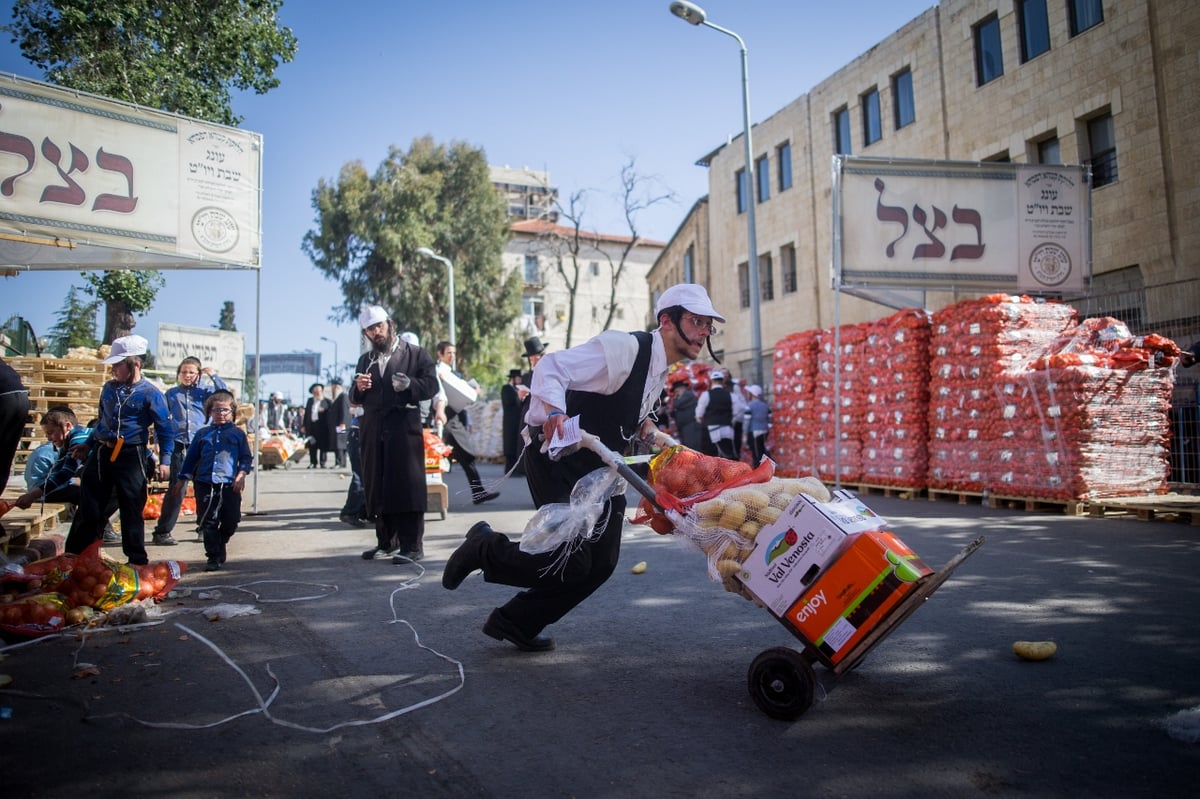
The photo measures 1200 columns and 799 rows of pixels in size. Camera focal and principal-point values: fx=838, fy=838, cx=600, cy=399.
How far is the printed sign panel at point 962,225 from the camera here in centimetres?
1238

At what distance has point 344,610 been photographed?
18.2ft

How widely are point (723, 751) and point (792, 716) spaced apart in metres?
0.40

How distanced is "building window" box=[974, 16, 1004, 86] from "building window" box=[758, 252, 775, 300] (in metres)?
9.92

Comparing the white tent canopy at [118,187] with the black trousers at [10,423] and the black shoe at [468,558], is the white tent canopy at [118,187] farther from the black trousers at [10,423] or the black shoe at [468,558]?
the black shoe at [468,558]

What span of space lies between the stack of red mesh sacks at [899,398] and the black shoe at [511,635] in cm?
947

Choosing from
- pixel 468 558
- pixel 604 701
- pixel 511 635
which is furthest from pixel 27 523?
pixel 604 701

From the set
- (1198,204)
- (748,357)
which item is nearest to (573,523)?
(1198,204)

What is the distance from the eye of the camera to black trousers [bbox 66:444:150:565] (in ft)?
21.8

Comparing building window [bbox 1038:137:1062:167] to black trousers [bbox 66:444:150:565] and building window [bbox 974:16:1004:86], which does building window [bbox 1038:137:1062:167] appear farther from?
black trousers [bbox 66:444:150:565]

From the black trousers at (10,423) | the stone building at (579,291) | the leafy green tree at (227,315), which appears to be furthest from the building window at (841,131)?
the leafy green tree at (227,315)

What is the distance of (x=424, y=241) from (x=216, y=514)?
34052 mm

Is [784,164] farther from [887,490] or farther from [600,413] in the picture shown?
[600,413]

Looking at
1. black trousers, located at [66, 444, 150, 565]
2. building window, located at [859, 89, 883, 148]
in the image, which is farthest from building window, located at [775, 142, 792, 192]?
black trousers, located at [66, 444, 150, 565]

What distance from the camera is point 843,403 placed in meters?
14.2
